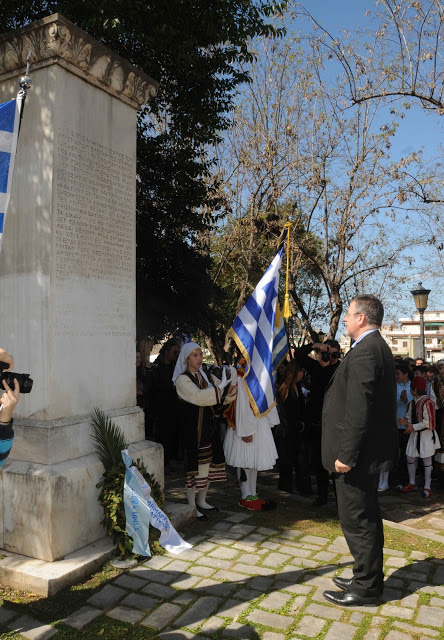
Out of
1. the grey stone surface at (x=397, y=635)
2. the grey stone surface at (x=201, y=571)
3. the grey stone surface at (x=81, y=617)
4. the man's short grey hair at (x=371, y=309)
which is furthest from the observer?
the grey stone surface at (x=201, y=571)

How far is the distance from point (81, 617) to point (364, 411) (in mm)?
2256

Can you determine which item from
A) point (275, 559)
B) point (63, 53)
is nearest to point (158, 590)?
point (275, 559)

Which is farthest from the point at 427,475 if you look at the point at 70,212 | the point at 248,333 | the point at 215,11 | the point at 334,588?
the point at 215,11

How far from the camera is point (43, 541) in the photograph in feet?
13.0

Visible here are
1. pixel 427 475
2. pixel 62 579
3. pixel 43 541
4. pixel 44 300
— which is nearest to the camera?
pixel 62 579

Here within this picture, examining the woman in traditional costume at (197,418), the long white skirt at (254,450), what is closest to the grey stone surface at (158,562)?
the woman in traditional costume at (197,418)

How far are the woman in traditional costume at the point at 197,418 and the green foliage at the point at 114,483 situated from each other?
2.44ft

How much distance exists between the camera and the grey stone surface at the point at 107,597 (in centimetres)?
352

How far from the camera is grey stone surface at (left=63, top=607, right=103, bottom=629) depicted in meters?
3.28

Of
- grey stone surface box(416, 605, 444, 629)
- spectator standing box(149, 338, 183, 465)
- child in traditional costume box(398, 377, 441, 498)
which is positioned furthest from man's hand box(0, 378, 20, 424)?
spectator standing box(149, 338, 183, 465)

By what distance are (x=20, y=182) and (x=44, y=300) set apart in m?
1.07

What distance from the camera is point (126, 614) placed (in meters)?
3.40

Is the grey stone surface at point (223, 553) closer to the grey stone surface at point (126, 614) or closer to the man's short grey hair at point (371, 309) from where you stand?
the grey stone surface at point (126, 614)

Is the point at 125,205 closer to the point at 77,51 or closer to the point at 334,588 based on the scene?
the point at 77,51
